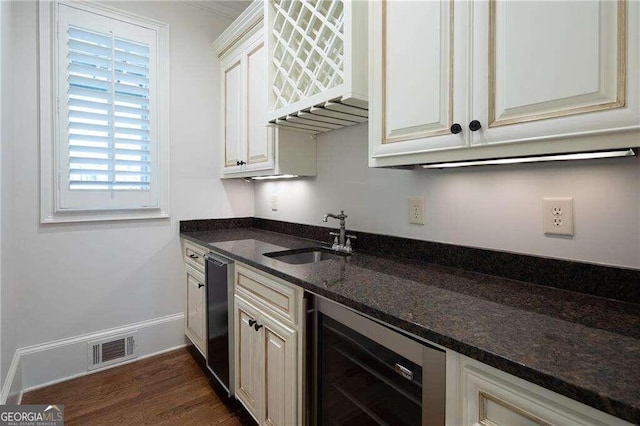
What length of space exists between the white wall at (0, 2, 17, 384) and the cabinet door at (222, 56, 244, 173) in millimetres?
1238

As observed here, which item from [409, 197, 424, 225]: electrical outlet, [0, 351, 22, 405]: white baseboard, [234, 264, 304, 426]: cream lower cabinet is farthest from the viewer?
[0, 351, 22, 405]: white baseboard

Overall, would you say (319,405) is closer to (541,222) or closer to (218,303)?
(218,303)

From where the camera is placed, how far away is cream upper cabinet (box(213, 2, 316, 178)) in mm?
2023

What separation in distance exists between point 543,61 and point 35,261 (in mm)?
2775

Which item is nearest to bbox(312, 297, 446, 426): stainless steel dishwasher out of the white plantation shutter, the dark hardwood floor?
the dark hardwood floor

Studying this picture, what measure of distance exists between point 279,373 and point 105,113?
204 centimetres

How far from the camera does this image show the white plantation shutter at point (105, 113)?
209cm

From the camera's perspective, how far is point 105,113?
2197 mm

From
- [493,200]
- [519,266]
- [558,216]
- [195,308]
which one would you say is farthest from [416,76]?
[195,308]

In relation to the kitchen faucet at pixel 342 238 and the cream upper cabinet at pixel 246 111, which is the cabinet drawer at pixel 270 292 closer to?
the kitchen faucet at pixel 342 238

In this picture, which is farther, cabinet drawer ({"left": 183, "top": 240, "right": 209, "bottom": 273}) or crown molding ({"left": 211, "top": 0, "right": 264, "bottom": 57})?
cabinet drawer ({"left": 183, "top": 240, "right": 209, "bottom": 273})

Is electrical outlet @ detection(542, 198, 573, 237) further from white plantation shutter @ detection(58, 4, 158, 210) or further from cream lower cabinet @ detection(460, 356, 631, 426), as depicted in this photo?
white plantation shutter @ detection(58, 4, 158, 210)

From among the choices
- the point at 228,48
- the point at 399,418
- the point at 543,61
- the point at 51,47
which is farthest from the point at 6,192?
the point at 543,61

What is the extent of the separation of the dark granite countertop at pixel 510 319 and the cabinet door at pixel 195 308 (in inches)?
36.3
